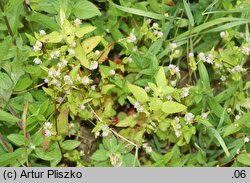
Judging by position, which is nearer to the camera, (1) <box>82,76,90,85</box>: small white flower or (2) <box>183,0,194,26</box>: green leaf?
(1) <box>82,76,90,85</box>: small white flower

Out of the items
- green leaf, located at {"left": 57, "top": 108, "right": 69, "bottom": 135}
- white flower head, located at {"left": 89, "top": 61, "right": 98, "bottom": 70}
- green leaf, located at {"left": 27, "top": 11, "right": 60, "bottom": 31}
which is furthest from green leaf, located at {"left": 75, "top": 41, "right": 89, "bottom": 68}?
green leaf, located at {"left": 57, "top": 108, "right": 69, "bottom": 135}

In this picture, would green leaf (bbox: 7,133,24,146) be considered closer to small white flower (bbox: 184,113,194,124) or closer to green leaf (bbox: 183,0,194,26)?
small white flower (bbox: 184,113,194,124)

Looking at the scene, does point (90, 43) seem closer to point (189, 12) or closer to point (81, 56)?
point (81, 56)

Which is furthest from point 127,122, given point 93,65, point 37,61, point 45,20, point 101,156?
point 45,20

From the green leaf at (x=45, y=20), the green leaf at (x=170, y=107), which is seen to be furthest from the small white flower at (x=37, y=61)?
the green leaf at (x=170, y=107)

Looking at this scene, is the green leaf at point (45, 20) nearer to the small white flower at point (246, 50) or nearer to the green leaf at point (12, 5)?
the green leaf at point (12, 5)

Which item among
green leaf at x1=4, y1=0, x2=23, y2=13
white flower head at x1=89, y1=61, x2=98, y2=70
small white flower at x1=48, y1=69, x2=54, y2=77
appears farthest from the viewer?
white flower head at x1=89, y1=61, x2=98, y2=70
